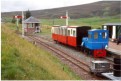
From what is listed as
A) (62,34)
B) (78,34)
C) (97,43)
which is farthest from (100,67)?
(62,34)

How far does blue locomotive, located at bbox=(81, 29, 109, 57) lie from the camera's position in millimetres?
28406

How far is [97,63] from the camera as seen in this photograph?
18641 millimetres

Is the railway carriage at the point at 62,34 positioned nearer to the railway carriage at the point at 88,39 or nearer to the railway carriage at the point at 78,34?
the railway carriage at the point at 88,39

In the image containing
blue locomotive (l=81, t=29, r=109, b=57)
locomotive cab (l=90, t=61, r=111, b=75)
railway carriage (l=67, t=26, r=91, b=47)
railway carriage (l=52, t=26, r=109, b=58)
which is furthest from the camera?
railway carriage (l=67, t=26, r=91, b=47)

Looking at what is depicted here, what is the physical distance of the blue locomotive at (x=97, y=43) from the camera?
28406mm

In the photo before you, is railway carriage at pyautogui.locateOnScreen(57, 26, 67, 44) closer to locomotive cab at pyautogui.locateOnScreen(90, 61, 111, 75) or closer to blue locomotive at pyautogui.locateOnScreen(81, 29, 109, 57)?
blue locomotive at pyautogui.locateOnScreen(81, 29, 109, 57)

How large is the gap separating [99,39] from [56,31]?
46.0ft

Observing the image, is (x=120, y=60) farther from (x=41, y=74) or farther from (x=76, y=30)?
(x=76, y=30)

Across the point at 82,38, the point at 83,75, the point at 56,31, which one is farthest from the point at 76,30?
the point at 83,75

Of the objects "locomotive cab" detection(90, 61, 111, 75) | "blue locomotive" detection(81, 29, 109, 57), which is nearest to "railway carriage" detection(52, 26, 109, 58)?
"blue locomotive" detection(81, 29, 109, 57)

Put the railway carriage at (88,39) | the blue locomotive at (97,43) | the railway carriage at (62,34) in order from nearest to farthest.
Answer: the blue locomotive at (97,43) < the railway carriage at (88,39) < the railway carriage at (62,34)

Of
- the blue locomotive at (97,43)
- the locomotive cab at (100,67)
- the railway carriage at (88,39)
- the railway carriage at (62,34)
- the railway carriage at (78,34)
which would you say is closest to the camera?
the locomotive cab at (100,67)

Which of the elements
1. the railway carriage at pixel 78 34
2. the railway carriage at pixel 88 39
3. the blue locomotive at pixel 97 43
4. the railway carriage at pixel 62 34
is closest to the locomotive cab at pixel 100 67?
the railway carriage at pixel 88 39

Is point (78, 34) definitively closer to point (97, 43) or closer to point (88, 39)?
point (88, 39)
